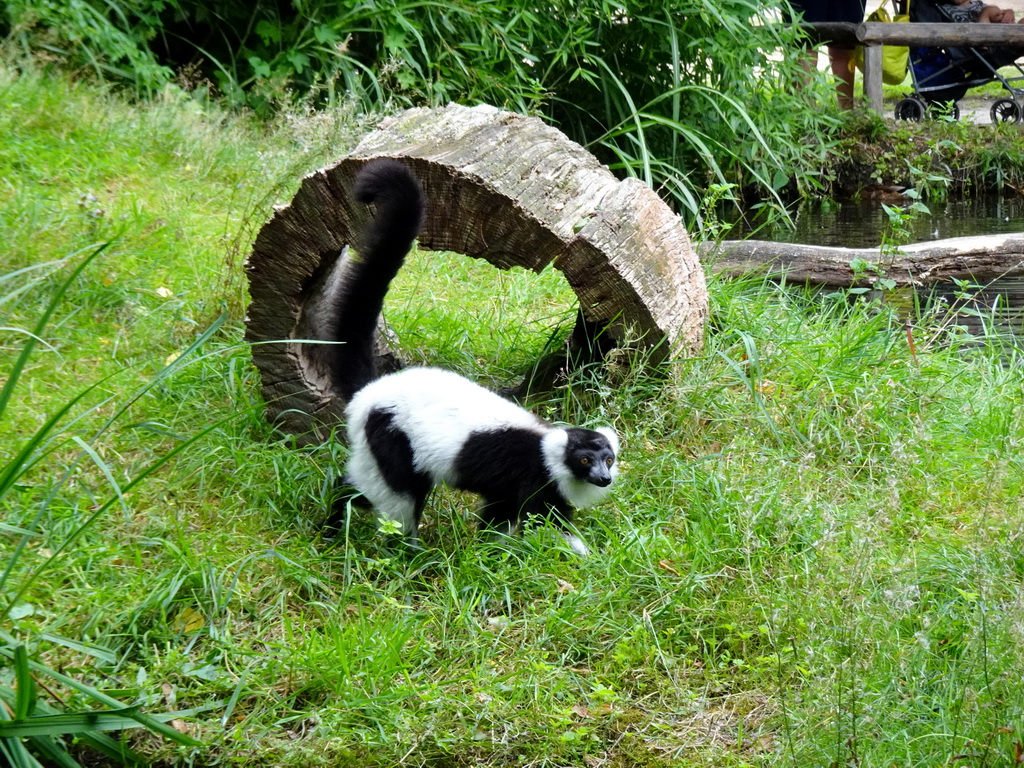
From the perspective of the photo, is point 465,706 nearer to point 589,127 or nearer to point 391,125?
point 391,125

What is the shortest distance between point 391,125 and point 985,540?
9.56 ft

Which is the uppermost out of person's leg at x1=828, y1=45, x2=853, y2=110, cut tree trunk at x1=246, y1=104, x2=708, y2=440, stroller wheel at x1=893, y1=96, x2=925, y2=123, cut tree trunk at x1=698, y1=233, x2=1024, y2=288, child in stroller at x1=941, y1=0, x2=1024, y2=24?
cut tree trunk at x1=246, y1=104, x2=708, y2=440

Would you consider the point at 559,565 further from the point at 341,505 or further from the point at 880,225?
the point at 880,225

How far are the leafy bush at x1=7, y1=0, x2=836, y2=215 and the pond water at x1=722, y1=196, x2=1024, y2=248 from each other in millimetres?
473

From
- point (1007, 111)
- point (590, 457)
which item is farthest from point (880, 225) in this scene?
point (590, 457)

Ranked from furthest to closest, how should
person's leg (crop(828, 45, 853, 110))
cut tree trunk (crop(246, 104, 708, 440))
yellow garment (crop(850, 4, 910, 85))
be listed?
person's leg (crop(828, 45, 853, 110)), yellow garment (crop(850, 4, 910, 85)), cut tree trunk (crop(246, 104, 708, 440))

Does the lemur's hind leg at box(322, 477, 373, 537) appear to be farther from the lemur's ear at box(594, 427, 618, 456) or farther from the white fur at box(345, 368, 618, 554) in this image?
the lemur's ear at box(594, 427, 618, 456)

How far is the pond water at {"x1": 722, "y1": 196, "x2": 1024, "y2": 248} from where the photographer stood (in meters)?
8.83

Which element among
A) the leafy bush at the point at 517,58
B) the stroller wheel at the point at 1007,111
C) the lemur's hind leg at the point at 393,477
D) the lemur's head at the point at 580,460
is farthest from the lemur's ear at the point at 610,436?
the stroller wheel at the point at 1007,111

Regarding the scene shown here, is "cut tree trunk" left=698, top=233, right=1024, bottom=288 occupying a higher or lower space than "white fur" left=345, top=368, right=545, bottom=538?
lower

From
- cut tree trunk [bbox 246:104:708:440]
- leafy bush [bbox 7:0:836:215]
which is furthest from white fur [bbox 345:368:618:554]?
leafy bush [bbox 7:0:836:215]

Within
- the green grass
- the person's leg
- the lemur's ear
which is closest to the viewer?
the green grass

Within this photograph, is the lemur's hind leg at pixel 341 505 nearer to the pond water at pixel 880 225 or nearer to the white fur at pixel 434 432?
the white fur at pixel 434 432

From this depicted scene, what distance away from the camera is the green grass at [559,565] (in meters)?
2.84
